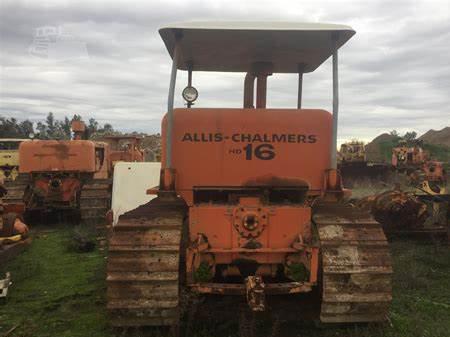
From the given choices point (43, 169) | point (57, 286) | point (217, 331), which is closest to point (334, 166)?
point (217, 331)

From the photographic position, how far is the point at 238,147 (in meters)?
5.33

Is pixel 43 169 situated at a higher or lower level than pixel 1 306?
higher

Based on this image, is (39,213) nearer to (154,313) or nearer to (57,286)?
(57,286)

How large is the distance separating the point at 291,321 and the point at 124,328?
1.65 m

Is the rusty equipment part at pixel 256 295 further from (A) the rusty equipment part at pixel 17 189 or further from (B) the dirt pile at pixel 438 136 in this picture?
(B) the dirt pile at pixel 438 136

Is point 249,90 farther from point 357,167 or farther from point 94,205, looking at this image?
point 357,167

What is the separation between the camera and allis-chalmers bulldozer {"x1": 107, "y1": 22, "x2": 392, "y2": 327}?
181 inches

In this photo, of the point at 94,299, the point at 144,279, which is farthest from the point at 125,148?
the point at 144,279

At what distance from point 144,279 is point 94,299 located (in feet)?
6.66

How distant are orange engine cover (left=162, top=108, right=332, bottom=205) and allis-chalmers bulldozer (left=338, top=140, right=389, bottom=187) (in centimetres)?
2823

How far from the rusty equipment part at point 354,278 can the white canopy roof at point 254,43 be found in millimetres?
2028

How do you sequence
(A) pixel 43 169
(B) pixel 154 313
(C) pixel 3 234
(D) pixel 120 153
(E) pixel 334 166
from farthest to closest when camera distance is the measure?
(D) pixel 120 153 → (A) pixel 43 169 → (C) pixel 3 234 → (E) pixel 334 166 → (B) pixel 154 313

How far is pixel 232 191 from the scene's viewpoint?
546 cm

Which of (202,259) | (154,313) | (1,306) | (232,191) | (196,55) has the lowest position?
(1,306)
